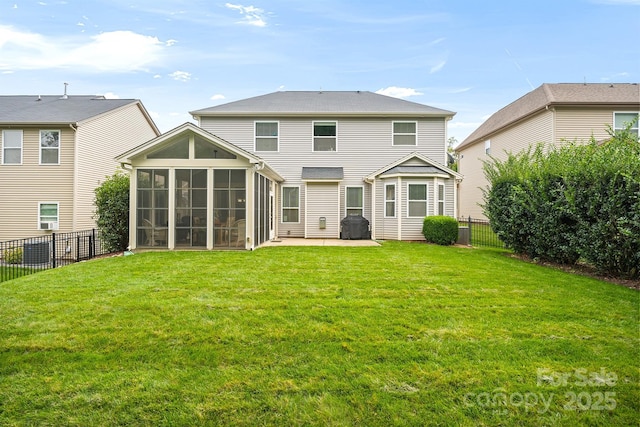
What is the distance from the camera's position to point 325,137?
620 inches

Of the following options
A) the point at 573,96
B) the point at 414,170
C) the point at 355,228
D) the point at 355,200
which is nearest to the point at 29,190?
the point at 355,228

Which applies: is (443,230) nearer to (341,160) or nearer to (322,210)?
(322,210)

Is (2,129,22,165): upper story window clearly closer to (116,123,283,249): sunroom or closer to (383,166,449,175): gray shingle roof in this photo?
(116,123,283,249): sunroom

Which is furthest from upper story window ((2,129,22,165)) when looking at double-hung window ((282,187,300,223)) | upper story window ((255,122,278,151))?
double-hung window ((282,187,300,223))

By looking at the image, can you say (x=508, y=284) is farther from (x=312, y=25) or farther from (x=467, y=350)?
(x=312, y=25)

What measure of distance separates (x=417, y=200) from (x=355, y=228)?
2.77 meters

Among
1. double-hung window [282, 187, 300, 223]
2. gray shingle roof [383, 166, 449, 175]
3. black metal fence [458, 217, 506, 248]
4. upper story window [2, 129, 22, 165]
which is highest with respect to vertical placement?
upper story window [2, 129, 22, 165]

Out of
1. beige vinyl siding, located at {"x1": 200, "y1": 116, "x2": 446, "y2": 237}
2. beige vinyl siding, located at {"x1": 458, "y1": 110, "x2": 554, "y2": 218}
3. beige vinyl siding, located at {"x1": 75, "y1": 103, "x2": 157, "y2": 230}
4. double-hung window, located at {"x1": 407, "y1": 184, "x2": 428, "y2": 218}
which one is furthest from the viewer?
beige vinyl siding, located at {"x1": 458, "y1": 110, "x2": 554, "y2": 218}

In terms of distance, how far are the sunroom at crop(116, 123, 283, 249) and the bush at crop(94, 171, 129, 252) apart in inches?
42.1

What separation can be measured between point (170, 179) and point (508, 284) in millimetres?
9340

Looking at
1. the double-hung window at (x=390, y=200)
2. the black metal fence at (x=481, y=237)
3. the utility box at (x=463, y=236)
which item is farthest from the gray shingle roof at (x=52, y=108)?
the black metal fence at (x=481, y=237)

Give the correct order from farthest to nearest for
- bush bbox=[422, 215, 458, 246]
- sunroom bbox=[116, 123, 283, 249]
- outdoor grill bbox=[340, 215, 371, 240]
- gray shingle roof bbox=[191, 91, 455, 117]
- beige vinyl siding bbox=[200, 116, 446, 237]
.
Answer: beige vinyl siding bbox=[200, 116, 446, 237] → gray shingle roof bbox=[191, 91, 455, 117] → outdoor grill bbox=[340, 215, 371, 240] → bush bbox=[422, 215, 458, 246] → sunroom bbox=[116, 123, 283, 249]

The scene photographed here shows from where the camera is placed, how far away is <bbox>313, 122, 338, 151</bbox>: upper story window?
15734mm

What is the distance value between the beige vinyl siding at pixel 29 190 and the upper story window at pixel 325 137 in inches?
414
